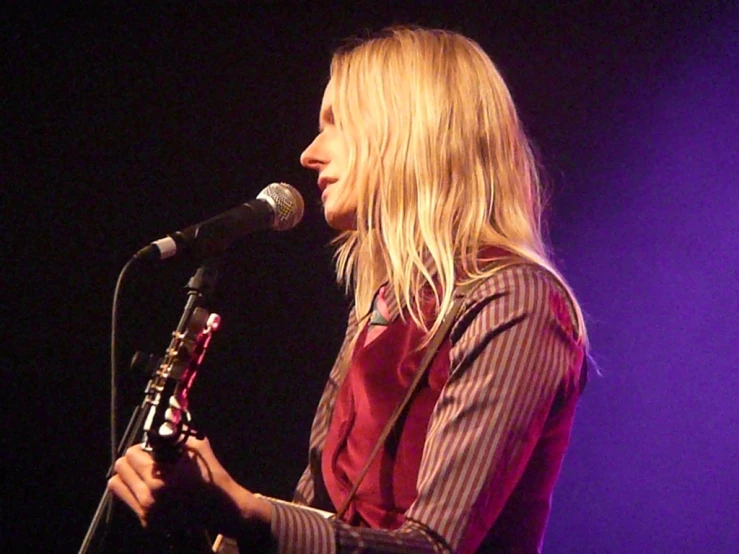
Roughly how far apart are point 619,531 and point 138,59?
2.10m

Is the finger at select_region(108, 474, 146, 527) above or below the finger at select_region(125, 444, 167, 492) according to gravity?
below

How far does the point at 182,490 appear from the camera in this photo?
3.71ft

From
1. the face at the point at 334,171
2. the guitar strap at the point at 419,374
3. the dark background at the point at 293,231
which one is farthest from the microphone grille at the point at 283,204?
the dark background at the point at 293,231

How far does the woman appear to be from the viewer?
128 centimetres

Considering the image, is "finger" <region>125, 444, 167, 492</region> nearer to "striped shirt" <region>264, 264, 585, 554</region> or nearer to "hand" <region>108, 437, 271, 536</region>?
"hand" <region>108, 437, 271, 536</region>

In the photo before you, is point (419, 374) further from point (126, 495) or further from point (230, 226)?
point (126, 495)

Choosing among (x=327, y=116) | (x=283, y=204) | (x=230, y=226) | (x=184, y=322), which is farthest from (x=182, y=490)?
(x=327, y=116)

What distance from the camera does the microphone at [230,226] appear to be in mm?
1312

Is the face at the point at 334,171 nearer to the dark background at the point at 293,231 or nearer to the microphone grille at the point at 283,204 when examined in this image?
the microphone grille at the point at 283,204

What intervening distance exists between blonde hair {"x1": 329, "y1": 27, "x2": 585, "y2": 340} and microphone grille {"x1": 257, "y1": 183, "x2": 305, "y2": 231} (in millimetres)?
191

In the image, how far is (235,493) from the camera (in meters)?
1.18

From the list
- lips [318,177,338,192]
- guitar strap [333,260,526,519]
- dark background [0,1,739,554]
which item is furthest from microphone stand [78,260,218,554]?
dark background [0,1,739,554]

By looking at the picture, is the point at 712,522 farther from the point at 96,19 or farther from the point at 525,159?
the point at 96,19

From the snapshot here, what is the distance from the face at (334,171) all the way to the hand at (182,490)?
2.16ft
